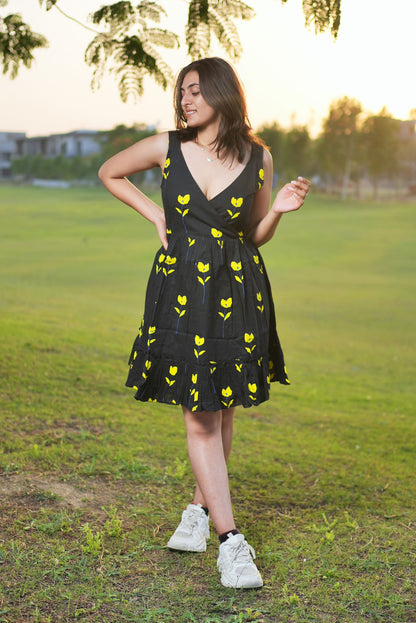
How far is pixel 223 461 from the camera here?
1991 mm

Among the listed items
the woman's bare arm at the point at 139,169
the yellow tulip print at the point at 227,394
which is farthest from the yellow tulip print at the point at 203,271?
the yellow tulip print at the point at 227,394

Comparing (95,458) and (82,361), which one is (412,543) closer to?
(95,458)

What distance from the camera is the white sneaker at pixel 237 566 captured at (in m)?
1.89

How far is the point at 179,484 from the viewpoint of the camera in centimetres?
265

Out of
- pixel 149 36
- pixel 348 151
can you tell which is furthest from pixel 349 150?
pixel 149 36

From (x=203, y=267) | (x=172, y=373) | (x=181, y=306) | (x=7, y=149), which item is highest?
(x=7, y=149)

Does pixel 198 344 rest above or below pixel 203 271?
below

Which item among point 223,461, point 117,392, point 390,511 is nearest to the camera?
point 223,461

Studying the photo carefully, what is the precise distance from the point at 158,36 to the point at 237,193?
142 centimetres

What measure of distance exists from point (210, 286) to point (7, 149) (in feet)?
44.9

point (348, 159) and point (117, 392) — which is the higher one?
point (348, 159)

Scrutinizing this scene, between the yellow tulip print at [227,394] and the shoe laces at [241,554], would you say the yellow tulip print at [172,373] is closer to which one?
the yellow tulip print at [227,394]

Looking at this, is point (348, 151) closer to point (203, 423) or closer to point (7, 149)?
point (7, 149)

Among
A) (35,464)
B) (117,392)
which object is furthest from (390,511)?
(117,392)
